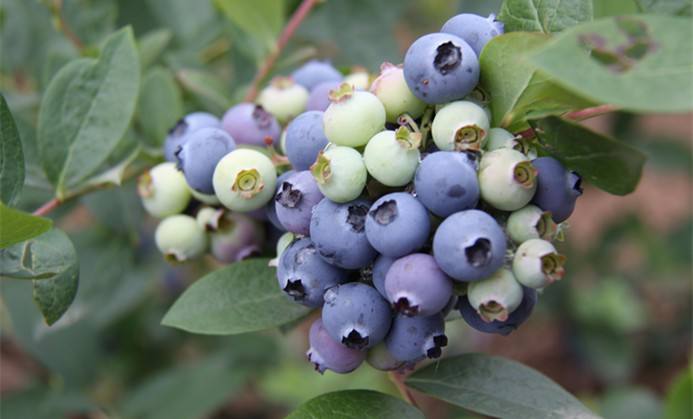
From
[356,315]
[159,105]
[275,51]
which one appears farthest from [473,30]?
[159,105]

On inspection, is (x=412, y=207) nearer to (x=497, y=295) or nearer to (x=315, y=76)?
(x=497, y=295)

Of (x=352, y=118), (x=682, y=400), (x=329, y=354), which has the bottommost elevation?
(x=682, y=400)

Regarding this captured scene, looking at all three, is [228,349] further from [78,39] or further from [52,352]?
[78,39]

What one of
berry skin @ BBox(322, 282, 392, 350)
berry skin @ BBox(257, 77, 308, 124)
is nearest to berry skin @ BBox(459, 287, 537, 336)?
berry skin @ BBox(322, 282, 392, 350)

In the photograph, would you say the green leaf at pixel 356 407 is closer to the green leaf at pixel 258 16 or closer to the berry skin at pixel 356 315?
the berry skin at pixel 356 315

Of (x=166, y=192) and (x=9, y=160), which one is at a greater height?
(x=9, y=160)

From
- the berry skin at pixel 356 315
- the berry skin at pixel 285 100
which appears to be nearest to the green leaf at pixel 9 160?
the berry skin at pixel 285 100
